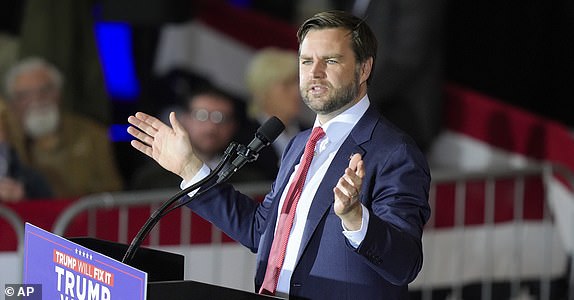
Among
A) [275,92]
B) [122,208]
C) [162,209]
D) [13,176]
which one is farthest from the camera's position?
[275,92]

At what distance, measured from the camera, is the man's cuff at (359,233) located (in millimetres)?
3178

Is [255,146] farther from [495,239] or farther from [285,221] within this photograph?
[495,239]

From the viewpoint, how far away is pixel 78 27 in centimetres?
707

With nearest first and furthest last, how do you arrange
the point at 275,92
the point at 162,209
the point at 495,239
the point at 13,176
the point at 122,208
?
the point at 162,209, the point at 122,208, the point at 495,239, the point at 13,176, the point at 275,92

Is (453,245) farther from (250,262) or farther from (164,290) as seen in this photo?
(164,290)

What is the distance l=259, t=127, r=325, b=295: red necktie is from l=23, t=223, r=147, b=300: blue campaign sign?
1.44 ft

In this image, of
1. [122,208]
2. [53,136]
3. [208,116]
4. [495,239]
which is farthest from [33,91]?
[495,239]

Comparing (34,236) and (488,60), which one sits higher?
(488,60)

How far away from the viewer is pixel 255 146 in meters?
3.39

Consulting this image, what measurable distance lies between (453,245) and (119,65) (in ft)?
8.39

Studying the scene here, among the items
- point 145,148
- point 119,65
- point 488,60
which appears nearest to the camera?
point 145,148

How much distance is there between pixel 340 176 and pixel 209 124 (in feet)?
9.91

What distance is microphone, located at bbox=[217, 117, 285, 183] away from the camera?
3.38 m

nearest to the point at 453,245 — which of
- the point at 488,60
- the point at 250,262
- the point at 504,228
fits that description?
the point at 504,228
